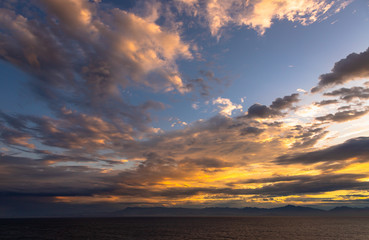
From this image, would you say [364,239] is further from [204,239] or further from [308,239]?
[204,239]

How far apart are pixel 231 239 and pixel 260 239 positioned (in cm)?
1203

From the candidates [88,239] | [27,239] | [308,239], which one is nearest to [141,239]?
[88,239]

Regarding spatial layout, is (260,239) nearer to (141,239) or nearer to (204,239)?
(204,239)

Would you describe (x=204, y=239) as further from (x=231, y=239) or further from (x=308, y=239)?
(x=308, y=239)

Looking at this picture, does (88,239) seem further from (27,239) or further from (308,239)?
(308,239)

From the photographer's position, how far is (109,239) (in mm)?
94000

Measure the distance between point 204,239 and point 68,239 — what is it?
5815cm

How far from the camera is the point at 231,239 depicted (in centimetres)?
9512

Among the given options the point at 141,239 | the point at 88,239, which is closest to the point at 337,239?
the point at 141,239

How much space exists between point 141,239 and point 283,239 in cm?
5911

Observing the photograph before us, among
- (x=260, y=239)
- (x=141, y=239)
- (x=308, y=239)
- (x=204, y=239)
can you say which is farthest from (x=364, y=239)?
(x=141, y=239)

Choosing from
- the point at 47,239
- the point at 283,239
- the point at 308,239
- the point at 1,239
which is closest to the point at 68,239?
the point at 47,239

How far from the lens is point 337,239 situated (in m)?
94.8

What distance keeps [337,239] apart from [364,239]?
10.5 metres
